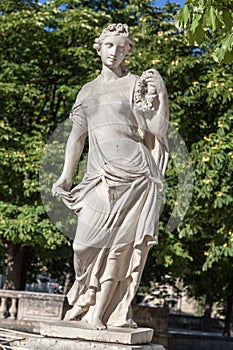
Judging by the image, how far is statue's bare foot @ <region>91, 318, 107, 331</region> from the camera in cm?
569

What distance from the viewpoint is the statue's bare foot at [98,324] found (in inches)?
224

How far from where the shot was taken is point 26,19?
57.7 feet

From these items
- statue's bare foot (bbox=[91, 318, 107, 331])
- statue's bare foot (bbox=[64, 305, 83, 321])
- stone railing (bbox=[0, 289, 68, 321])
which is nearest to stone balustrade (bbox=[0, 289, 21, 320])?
stone railing (bbox=[0, 289, 68, 321])

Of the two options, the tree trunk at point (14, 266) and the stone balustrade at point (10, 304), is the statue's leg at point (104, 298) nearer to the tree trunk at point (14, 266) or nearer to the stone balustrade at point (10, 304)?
the stone balustrade at point (10, 304)

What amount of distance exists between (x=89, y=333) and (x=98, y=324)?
0.22m

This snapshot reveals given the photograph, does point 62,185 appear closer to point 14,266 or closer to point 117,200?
point 117,200

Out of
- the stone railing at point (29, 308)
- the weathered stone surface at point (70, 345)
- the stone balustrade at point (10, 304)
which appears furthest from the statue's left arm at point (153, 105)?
the stone balustrade at point (10, 304)

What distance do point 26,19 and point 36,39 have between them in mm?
760

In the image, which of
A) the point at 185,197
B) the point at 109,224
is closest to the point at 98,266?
the point at 109,224

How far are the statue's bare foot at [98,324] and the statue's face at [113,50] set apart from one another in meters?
2.34

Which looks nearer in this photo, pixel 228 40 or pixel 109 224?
pixel 109 224

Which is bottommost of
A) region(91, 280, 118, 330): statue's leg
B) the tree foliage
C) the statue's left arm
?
region(91, 280, 118, 330): statue's leg

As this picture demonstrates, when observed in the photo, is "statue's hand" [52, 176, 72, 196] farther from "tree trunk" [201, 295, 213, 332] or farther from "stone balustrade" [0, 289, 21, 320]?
"tree trunk" [201, 295, 213, 332]

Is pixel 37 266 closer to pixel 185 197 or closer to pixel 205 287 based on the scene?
pixel 205 287
